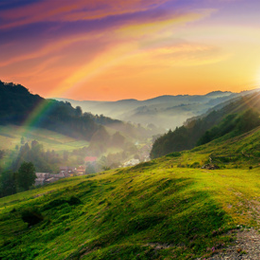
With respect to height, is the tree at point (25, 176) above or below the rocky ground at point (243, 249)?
below

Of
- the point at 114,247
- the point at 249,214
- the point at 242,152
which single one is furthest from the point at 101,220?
the point at 242,152

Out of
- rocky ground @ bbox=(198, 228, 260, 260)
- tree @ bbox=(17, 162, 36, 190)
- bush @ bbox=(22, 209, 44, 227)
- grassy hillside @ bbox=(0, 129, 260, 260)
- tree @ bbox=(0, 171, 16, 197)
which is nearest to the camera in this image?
rocky ground @ bbox=(198, 228, 260, 260)

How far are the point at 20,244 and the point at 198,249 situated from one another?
127 ft

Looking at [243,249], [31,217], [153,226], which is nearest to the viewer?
[243,249]

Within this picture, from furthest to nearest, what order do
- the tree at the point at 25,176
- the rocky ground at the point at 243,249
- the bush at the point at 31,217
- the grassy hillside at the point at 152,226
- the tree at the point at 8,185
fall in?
the tree at the point at 8,185
the tree at the point at 25,176
the bush at the point at 31,217
the grassy hillside at the point at 152,226
the rocky ground at the point at 243,249

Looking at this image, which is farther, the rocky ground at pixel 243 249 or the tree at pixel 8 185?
the tree at pixel 8 185

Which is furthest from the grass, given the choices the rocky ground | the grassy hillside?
the rocky ground

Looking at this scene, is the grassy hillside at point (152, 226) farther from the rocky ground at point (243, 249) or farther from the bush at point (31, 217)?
the rocky ground at point (243, 249)

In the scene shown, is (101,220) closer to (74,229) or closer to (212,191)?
(74,229)

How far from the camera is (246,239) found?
16.8 m

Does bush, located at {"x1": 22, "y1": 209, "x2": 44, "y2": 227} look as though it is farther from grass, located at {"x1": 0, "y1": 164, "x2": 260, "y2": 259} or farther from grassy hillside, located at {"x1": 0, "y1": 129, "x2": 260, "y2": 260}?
grass, located at {"x1": 0, "y1": 164, "x2": 260, "y2": 259}

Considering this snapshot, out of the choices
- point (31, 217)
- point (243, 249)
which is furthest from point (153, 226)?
point (31, 217)

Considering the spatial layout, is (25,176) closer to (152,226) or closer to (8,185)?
(8,185)

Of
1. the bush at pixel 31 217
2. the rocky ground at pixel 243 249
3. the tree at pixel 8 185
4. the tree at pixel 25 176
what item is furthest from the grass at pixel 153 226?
the tree at pixel 8 185
